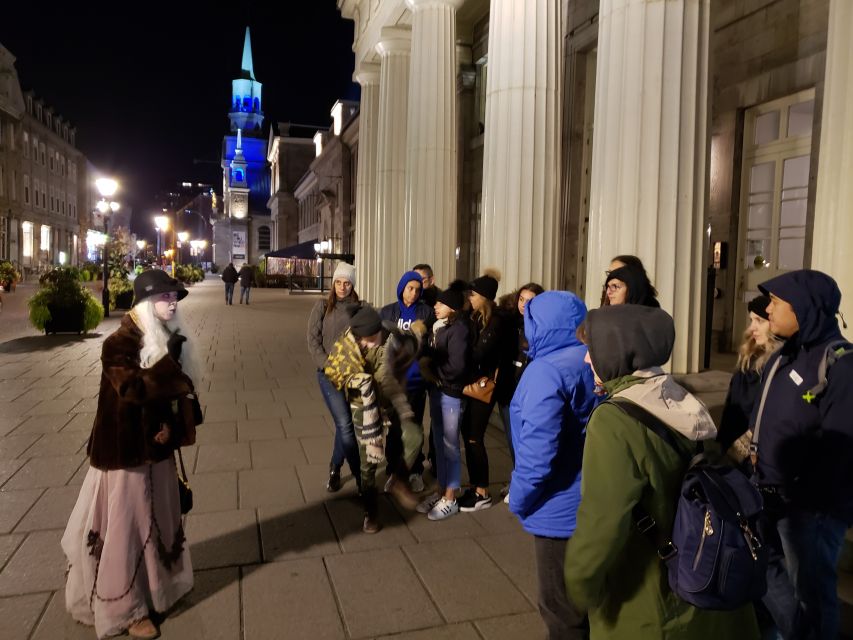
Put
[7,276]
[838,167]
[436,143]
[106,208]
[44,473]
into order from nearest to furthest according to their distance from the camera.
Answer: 1. [838,167]
2. [44,473]
3. [436,143]
4. [106,208]
5. [7,276]

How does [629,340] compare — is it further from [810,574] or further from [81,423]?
[81,423]

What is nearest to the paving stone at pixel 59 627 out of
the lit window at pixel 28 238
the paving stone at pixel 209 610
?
the paving stone at pixel 209 610

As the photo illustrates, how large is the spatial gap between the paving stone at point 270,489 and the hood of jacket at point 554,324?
294 centimetres

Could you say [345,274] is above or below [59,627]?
above

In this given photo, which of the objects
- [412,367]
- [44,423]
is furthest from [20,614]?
[44,423]

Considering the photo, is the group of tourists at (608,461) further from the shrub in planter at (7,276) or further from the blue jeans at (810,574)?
the shrub in planter at (7,276)

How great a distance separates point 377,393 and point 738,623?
2745 mm

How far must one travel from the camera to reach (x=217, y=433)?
22.5 feet

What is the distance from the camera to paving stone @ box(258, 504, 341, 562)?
410cm

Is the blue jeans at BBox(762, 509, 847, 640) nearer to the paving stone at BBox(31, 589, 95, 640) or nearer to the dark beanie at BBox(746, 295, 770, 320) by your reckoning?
the dark beanie at BBox(746, 295, 770, 320)

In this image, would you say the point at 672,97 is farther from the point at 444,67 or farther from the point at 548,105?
the point at 444,67

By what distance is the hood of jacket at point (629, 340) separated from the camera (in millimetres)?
2023

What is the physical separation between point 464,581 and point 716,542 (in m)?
2.28

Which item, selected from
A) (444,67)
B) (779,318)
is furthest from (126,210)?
(779,318)
